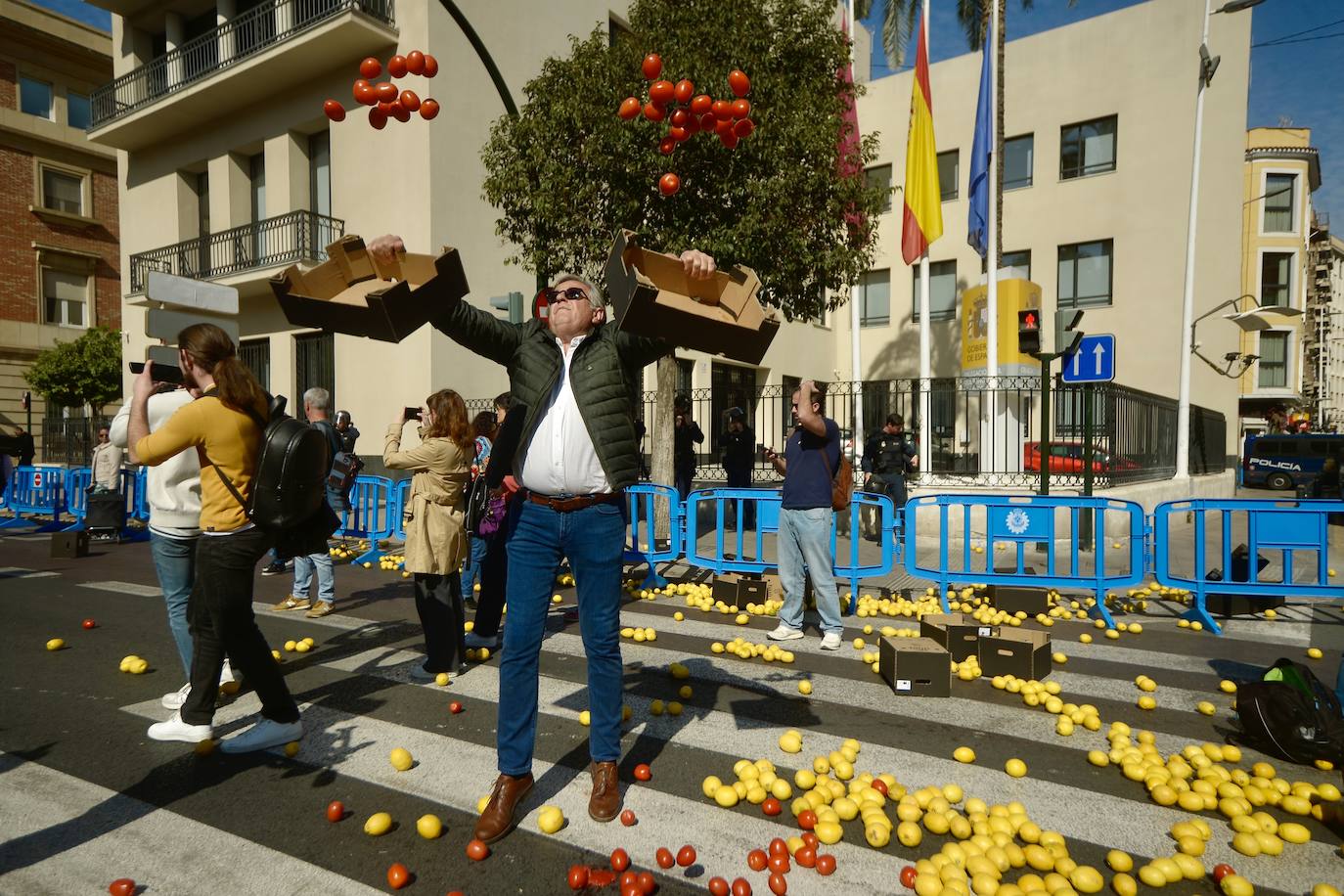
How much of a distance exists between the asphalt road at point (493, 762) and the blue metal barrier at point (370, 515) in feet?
11.4

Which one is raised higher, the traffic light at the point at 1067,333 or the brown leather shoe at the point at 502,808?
the traffic light at the point at 1067,333

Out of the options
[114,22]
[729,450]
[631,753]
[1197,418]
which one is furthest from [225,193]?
[1197,418]

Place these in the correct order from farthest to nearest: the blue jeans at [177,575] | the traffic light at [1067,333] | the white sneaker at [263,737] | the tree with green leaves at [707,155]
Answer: the tree with green leaves at [707,155], the traffic light at [1067,333], the blue jeans at [177,575], the white sneaker at [263,737]

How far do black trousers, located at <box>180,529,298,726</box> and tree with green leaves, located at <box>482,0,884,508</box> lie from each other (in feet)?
24.4

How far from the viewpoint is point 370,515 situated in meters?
10.1

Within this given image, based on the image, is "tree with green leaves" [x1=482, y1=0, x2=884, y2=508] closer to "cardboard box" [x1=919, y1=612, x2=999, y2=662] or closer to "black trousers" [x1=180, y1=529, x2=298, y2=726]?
"cardboard box" [x1=919, y1=612, x2=999, y2=662]

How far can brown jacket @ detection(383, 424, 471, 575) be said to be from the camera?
5137mm

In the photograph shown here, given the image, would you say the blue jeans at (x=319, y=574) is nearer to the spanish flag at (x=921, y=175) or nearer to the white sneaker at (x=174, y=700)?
the white sneaker at (x=174, y=700)

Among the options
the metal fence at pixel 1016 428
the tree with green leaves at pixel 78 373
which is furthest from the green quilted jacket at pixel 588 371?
the tree with green leaves at pixel 78 373

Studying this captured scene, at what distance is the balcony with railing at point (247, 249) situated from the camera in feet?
57.3

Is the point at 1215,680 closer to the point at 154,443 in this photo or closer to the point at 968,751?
the point at 968,751

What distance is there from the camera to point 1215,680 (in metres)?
5.24

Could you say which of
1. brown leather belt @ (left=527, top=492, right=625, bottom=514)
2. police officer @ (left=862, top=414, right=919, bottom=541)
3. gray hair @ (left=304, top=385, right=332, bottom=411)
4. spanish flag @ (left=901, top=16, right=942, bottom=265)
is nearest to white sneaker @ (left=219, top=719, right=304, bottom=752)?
brown leather belt @ (left=527, top=492, right=625, bottom=514)

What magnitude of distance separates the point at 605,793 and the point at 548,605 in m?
0.86
